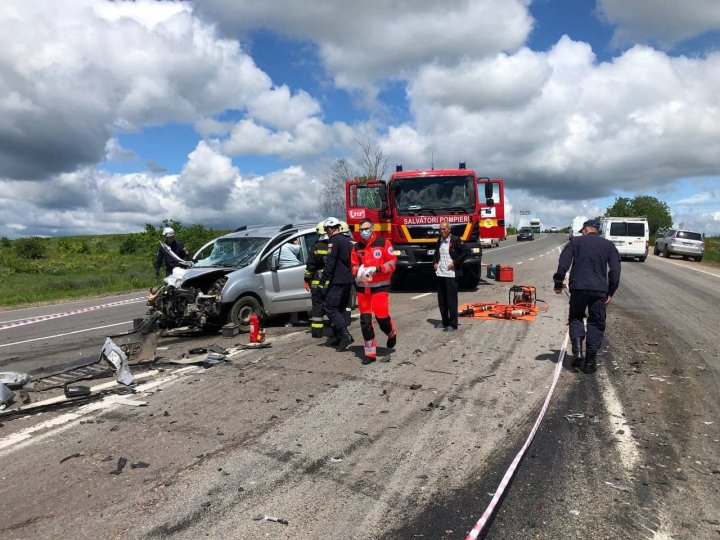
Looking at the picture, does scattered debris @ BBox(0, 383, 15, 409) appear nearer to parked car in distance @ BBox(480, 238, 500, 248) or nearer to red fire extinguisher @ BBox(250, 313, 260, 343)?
red fire extinguisher @ BBox(250, 313, 260, 343)

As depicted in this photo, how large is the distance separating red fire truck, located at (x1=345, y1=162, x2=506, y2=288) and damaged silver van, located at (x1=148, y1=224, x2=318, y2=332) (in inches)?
159

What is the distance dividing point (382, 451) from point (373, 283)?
3066 mm

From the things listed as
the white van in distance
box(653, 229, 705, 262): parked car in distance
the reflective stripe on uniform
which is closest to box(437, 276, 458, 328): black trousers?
the reflective stripe on uniform

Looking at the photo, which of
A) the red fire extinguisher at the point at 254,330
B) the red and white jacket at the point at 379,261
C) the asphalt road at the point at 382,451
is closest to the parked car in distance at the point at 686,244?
the asphalt road at the point at 382,451

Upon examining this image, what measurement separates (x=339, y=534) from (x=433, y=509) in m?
0.60

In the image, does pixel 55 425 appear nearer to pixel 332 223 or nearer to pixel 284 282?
pixel 332 223

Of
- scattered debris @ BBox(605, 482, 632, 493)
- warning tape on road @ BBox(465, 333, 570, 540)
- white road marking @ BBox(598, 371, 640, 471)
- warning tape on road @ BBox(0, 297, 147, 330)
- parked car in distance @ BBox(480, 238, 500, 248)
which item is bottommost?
scattered debris @ BBox(605, 482, 632, 493)

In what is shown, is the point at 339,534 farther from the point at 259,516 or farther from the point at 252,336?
the point at 252,336

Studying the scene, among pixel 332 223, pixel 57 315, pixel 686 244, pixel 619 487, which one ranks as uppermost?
pixel 332 223

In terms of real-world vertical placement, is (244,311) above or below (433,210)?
below

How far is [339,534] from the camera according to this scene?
288 cm

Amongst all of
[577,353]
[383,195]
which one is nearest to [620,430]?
[577,353]

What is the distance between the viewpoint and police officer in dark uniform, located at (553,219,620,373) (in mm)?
6199

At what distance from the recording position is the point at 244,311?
872 centimetres
